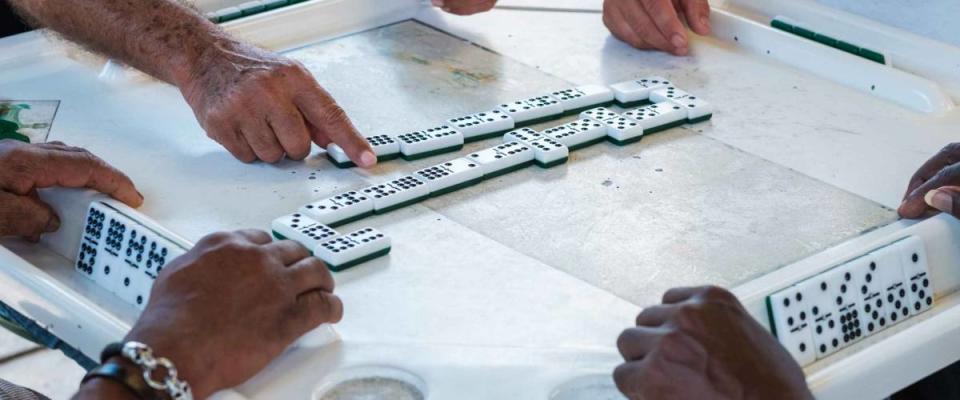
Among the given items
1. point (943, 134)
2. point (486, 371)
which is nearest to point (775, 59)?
point (943, 134)

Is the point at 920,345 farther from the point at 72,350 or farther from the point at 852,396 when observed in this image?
the point at 72,350

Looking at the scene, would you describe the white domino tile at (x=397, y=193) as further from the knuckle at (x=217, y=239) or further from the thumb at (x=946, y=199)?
the thumb at (x=946, y=199)

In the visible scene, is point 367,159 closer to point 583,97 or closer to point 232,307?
point 583,97

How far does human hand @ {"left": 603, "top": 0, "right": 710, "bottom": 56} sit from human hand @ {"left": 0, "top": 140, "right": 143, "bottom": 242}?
3.71ft

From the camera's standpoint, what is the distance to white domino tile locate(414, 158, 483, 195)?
2100mm

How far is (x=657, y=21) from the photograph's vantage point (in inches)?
106

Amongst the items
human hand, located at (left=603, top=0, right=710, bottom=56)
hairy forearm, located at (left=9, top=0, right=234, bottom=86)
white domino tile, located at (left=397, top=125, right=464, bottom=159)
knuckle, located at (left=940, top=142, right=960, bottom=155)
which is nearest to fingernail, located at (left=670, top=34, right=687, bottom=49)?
human hand, located at (left=603, top=0, right=710, bottom=56)

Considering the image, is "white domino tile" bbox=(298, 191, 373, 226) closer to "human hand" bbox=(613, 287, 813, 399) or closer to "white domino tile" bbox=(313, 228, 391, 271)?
"white domino tile" bbox=(313, 228, 391, 271)

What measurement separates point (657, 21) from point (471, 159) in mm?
701

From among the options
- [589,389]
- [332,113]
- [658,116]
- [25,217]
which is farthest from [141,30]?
[589,389]

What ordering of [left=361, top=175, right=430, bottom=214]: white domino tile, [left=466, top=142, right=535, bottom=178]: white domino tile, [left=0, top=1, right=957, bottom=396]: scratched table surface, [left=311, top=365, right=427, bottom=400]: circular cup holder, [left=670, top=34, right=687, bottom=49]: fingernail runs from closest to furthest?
1. [left=311, top=365, right=427, bottom=400]: circular cup holder
2. [left=0, top=1, right=957, bottom=396]: scratched table surface
3. [left=361, top=175, right=430, bottom=214]: white domino tile
4. [left=466, top=142, right=535, bottom=178]: white domino tile
5. [left=670, top=34, right=687, bottom=49]: fingernail

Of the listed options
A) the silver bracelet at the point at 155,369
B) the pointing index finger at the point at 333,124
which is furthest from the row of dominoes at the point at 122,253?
the pointing index finger at the point at 333,124

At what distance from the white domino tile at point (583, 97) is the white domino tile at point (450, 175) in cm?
31

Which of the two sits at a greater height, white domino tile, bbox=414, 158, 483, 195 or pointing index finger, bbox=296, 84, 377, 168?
pointing index finger, bbox=296, 84, 377, 168
